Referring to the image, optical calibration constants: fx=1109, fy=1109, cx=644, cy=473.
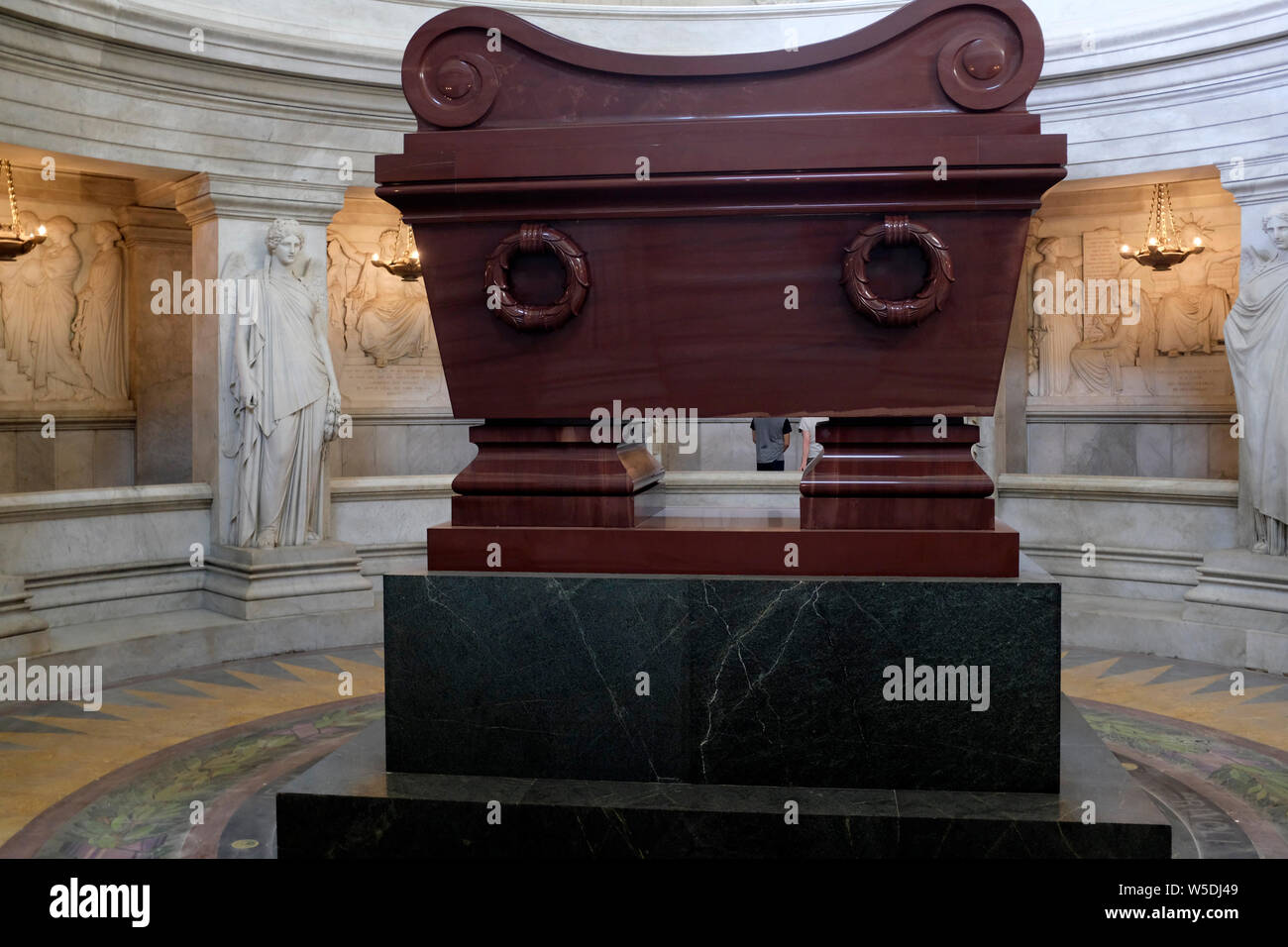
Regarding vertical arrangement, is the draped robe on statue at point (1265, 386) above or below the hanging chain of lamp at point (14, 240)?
below

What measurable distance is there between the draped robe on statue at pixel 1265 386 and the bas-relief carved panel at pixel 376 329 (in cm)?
688

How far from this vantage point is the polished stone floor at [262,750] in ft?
12.3

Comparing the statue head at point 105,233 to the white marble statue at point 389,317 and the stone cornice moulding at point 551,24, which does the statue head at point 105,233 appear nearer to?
the white marble statue at point 389,317

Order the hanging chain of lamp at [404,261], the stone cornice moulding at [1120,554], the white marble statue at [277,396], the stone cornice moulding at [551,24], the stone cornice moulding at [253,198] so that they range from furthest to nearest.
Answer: the hanging chain of lamp at [404,261] → the stone cornice moulding at [1120,554] → the stone cornice moulding at [253,198] → the white marble statue at [277,396] → the stone cornice moulding at [551,24]

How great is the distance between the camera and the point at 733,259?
2779 mm

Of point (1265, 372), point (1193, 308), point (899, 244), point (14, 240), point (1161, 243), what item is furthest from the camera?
point (1193, 308)

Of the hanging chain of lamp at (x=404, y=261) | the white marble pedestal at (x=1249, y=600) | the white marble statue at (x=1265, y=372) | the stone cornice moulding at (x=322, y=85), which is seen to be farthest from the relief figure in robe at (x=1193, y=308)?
the hanging chain of lamp at (x=404, y=261)

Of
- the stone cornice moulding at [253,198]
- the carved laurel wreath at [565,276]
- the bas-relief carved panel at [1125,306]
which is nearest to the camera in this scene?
the carved laurel wreath at [565,276]

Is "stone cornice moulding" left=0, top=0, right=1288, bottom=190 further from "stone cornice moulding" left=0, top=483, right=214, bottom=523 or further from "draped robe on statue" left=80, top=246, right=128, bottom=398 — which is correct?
"draped robe on statue" left=80, top=246, right=128, bottom=398

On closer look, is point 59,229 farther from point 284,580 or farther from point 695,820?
point 695,820

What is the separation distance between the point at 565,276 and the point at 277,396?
4964 millimetres

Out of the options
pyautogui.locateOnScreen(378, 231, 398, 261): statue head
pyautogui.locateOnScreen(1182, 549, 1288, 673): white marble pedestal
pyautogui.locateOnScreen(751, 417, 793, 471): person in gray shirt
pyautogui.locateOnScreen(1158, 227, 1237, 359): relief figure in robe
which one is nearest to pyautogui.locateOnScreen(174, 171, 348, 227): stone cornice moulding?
pyautogui.locateOnScreen(378, 231, 398, 261): statue head

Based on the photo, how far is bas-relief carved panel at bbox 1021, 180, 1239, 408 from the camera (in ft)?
31.3

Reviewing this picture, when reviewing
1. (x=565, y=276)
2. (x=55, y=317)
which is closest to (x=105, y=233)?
(x=55, y=317)
